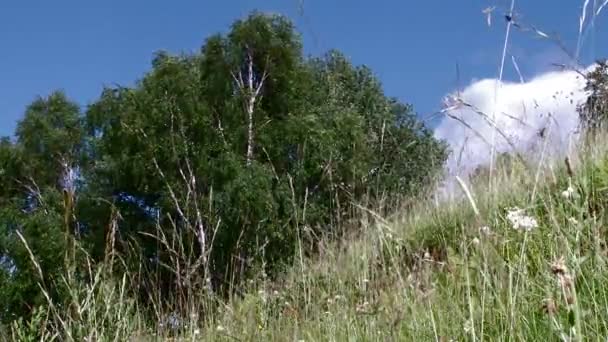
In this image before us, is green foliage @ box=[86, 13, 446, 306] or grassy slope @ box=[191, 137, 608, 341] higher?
green foliage @ box=[86, 13, 446, 306]

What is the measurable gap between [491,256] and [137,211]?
17227 mm

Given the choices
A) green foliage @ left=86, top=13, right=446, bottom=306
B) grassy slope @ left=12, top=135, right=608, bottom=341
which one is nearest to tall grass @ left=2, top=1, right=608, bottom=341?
grassy slope @ left=12, top=135, right=608, bottom=341

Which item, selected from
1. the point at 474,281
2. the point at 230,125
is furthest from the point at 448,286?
the point at 230,125

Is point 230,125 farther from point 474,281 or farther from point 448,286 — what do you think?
point 474,281

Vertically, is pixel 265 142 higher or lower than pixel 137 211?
higher

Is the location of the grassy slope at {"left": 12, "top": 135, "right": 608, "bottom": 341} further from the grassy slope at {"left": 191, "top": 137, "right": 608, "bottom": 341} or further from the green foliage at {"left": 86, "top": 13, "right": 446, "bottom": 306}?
the green foliage at {"left": 86, "top": 13, "right": 446, "bottom": 306}

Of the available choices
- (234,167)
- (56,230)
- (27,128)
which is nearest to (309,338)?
(234,167)

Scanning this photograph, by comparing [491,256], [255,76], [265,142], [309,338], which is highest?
[255,76]

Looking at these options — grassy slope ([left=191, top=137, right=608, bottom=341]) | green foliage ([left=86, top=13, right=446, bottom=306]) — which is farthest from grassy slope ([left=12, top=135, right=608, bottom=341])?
green foliage ([left=86, top=13, right=446, bottom=306])

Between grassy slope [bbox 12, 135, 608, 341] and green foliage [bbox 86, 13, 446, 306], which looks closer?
grassy slope [bbox 12, 135, 608, 341]

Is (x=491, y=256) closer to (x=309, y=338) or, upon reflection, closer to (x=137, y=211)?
(x=309, y=338)

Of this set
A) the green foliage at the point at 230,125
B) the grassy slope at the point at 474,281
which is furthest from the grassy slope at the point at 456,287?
the green foliage at the point at 230,125

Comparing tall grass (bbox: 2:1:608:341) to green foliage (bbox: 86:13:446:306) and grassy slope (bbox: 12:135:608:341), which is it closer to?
grassy slope (bbox: 12:135:608:341)

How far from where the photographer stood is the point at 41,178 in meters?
21.7
